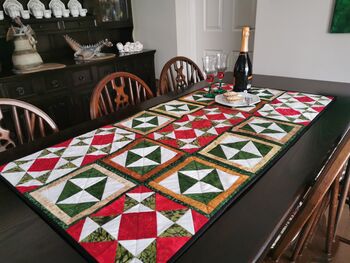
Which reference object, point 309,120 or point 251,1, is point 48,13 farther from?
point 309,120

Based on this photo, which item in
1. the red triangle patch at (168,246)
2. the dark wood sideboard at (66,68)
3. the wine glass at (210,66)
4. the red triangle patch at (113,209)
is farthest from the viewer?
the dark wood sideboard at (66,68)

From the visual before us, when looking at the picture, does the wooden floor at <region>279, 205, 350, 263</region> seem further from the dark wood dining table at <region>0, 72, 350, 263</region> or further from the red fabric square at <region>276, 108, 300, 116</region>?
the red fabric square at <region>276, 108, 300, 116</region>

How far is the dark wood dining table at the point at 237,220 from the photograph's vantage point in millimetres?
491

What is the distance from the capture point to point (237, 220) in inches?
22.0

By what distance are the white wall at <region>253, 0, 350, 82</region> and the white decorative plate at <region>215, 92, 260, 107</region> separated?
1.12 metres

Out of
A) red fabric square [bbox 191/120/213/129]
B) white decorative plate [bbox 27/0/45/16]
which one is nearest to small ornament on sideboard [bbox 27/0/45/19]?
white decorative plate [bbox 27/0/45/16]

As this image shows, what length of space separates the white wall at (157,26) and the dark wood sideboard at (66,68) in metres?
0.10

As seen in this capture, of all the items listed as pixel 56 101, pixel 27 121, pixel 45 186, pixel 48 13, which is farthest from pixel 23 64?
pixel 45 186

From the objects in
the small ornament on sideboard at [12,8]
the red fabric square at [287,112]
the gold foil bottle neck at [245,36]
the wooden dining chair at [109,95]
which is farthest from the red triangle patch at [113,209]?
the small ornament on sideboard at [12,8]

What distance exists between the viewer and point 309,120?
3.31ft

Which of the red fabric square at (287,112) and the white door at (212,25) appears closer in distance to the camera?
the red fabric square at (287,112)

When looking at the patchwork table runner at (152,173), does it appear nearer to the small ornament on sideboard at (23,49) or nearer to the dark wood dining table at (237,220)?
the dark wood dining table at (237,220)

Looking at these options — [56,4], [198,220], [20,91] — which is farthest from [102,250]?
[56,4]

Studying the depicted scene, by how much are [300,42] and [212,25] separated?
3.26 feet
